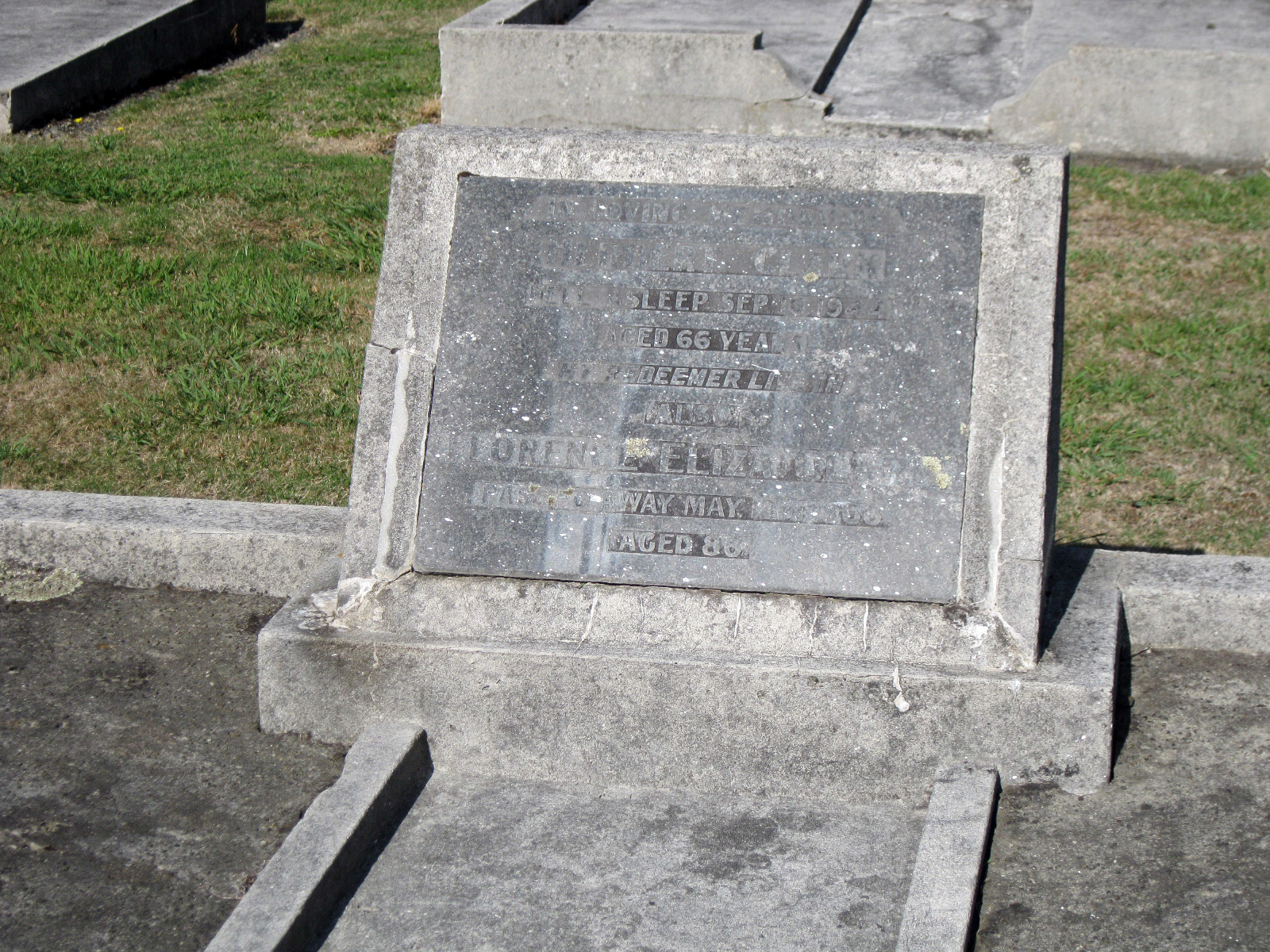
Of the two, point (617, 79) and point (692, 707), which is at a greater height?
point (617, 79)

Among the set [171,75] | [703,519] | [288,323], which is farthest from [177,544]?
[171,75]

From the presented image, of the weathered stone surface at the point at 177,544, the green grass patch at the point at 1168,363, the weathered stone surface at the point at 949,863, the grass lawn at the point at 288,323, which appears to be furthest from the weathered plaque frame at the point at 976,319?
the green grass patch at the point at 1168,363

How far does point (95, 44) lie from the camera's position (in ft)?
27.3

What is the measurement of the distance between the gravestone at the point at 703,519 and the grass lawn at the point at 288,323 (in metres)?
1.43

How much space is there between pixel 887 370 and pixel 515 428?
77cm

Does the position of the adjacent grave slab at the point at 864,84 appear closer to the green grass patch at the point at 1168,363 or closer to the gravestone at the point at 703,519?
the green grass patch at the point at 1168,363

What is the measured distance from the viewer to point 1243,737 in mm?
2820

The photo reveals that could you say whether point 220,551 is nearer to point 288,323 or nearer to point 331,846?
point 331,846

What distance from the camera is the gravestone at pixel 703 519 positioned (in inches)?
104

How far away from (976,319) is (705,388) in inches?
22.1

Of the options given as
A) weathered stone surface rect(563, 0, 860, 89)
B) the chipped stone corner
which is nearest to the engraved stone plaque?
the chipped stone corner

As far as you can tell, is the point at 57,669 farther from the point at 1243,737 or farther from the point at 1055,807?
the point at 1243,737

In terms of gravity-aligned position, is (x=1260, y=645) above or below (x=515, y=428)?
below

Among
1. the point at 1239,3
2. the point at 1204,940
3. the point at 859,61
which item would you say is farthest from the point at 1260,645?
the point at 1239,3
